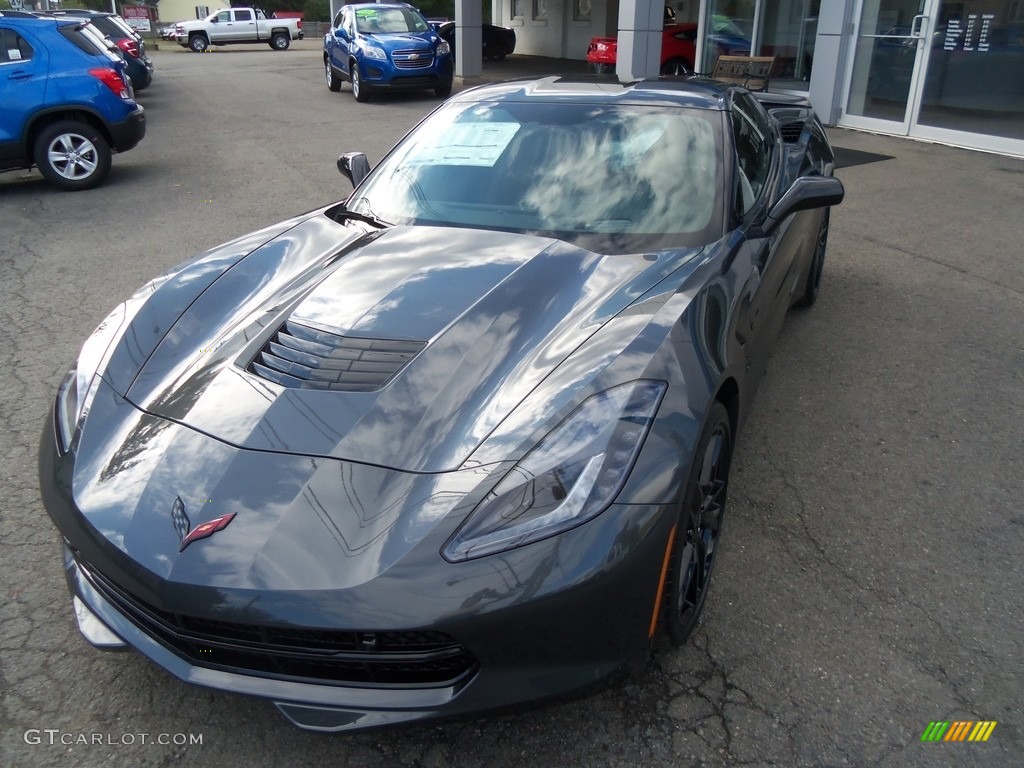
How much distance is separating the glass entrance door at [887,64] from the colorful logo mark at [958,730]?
10493 mm

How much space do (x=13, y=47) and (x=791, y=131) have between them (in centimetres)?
751

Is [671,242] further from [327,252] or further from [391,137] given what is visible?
[391,137]

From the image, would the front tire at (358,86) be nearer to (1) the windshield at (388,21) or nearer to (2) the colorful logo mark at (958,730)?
(1) the windshield at (388,21)

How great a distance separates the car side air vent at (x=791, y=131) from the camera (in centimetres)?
499

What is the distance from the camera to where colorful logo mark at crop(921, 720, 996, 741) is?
2072 mm

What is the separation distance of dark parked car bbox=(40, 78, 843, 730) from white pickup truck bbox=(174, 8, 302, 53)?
129ft

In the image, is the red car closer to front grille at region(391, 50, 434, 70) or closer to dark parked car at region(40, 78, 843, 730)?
front grille at region(391, 50, 434, 70)

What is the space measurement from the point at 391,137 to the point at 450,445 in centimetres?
986

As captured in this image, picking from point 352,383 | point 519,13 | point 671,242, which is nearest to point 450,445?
point 352,383

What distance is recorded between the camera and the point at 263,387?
225 cm

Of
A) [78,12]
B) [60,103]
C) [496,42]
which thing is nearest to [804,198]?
[60,103]

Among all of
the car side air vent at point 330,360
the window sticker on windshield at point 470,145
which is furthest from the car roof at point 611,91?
the car side air vent at point 330,360
